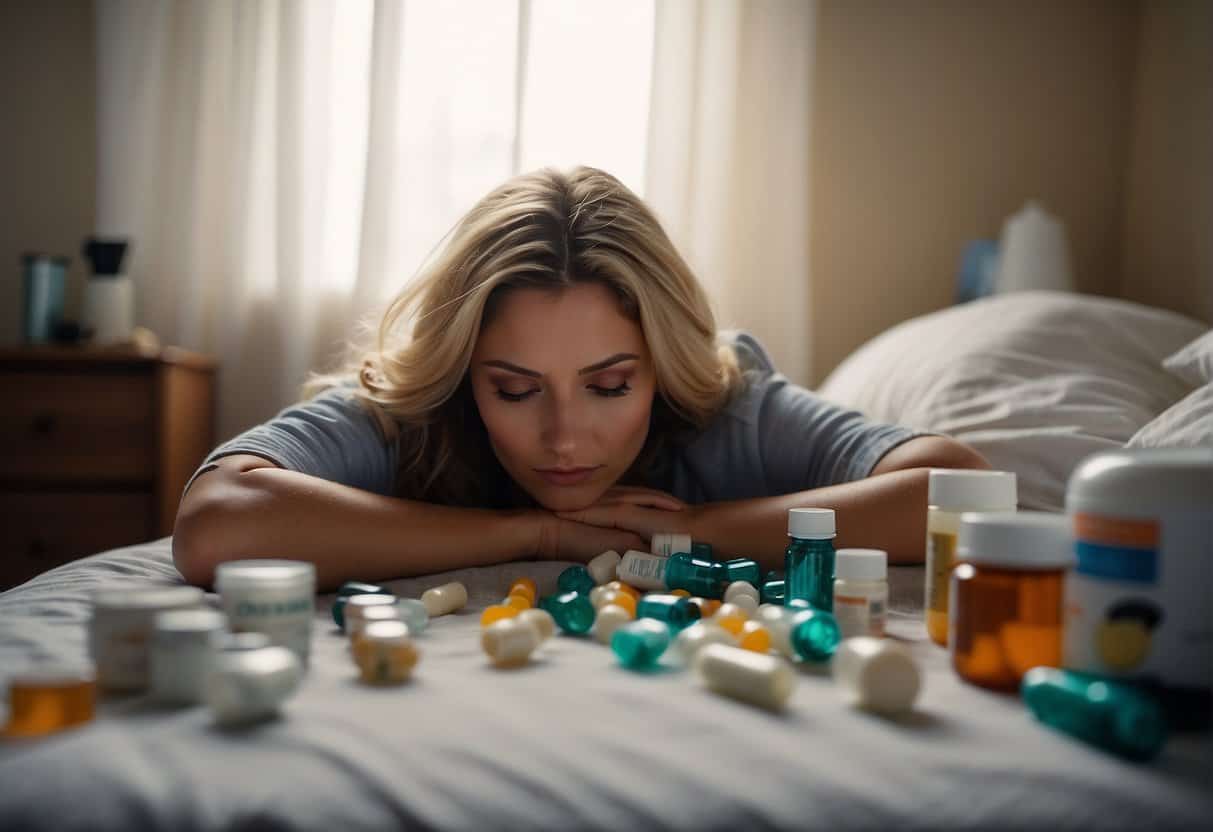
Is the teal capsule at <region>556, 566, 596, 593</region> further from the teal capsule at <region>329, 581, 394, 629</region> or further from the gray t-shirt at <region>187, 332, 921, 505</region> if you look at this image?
the gray t-shirt at <region>187, 332, 921, 505</region>

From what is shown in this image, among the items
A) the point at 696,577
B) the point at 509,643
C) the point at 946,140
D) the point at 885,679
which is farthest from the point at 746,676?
the point at 946,140

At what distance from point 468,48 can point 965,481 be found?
234 cm

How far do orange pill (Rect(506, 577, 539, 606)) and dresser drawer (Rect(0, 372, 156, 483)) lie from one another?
1663 millimetres

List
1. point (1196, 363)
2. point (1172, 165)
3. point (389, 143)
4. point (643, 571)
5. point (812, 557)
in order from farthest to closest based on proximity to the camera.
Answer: point (389, 143)
point (1172, 165)
point (1196, 363)
point (643, 571)
point (812, 557)

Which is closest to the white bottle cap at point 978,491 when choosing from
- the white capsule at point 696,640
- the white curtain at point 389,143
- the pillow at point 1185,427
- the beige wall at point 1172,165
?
the white capsule at point 696,640

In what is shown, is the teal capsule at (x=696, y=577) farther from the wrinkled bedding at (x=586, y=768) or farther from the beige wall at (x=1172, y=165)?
the beige wall at (x=1172, y=165)

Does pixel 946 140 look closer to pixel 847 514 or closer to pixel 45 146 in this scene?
pixel 847 514

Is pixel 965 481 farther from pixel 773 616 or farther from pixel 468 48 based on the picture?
pixel 468 48

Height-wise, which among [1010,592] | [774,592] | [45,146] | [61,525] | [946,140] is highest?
[946,140]

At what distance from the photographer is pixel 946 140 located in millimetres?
2824

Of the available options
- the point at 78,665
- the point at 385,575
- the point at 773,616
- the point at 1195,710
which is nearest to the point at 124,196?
the point at 385,575

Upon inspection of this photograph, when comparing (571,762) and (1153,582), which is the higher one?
(1153,582)

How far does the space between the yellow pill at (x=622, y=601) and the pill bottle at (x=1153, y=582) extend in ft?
1.35

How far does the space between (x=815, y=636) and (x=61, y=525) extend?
87.5 inches
